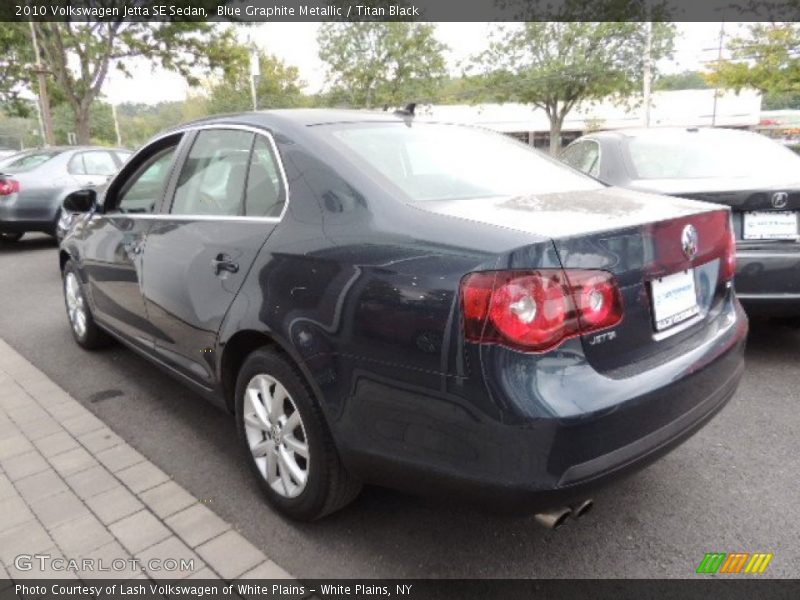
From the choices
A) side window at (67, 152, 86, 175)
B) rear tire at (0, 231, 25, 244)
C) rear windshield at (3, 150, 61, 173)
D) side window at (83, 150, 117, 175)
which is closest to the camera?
rear windshield at (3, 150, 61, 173)

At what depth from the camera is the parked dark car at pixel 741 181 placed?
357 centimetres

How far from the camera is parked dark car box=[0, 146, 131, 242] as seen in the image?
8.94 metres

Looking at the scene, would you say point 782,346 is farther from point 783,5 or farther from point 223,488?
point 783,5

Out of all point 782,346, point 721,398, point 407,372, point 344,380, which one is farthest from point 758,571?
point 782,346

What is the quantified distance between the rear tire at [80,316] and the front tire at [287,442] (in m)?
2.30

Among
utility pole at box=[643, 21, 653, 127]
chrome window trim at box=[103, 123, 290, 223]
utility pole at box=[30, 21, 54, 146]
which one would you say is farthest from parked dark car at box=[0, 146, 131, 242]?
utility pole at box=[643, 21, 653, 127]

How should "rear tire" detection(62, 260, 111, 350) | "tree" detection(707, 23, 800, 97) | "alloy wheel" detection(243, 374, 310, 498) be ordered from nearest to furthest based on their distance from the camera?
"alloy wheel" detection(243, 374, 310, 498), "rear tire" detection(62, 260, 111, 350), "tree" detection(707, 23, 800, 97)

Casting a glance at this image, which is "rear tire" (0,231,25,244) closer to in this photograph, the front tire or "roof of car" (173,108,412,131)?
"roof of car" (173,108,412,131)

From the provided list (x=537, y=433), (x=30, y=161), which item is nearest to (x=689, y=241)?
(x=537, y=433)

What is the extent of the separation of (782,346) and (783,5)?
2120 cm

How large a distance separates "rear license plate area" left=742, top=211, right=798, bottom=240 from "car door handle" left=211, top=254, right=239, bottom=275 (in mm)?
2930

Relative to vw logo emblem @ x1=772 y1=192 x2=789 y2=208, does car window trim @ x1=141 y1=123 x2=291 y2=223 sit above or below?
above

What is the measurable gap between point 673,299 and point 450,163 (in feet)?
3.46

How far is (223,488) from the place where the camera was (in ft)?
8.95
